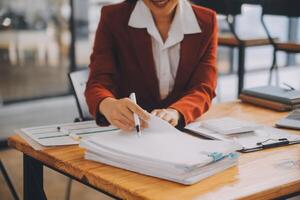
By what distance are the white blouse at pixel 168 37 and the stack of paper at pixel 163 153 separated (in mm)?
519

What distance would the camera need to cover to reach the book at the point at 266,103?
6.17 feet

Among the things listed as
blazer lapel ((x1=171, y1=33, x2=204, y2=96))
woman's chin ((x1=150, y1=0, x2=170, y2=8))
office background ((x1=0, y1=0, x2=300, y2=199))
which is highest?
woman's chin ((x1=150, y1=0, x2=170, y2=8))

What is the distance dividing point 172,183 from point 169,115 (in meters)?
0.42

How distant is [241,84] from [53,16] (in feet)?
7.16

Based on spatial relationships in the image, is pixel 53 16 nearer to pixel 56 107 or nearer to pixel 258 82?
pixel 56 107

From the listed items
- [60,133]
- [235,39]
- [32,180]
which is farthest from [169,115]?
[235,39]

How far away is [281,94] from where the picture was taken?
1.96 meters

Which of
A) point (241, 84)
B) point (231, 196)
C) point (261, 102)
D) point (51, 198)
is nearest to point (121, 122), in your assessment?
point (231, 196)

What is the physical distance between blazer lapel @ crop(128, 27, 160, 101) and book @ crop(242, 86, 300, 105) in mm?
411

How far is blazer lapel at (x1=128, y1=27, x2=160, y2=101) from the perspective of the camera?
5.99 ft

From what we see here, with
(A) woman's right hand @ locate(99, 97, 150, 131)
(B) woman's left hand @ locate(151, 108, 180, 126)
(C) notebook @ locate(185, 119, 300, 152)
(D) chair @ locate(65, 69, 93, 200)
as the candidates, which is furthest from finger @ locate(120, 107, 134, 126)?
(D) chair @ locate(65, 69, 93, 200)

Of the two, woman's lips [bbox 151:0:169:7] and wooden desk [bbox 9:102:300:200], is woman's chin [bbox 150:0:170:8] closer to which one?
woman's lips [bbox 151:0:169:7]

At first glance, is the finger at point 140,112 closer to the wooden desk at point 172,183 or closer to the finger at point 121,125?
the finger at point 121,125

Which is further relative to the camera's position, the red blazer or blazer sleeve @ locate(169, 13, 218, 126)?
the red blazer
